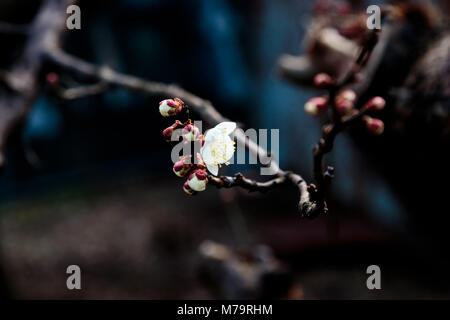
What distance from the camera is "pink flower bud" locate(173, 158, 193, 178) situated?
3.05 ft

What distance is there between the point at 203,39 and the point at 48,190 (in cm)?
375

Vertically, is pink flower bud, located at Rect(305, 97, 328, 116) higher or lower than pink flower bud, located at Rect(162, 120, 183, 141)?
higher

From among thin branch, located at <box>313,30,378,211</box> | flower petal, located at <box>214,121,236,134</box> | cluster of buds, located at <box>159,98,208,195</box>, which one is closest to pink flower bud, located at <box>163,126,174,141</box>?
cluster of buds, located at <box>159,98,208,195</box>

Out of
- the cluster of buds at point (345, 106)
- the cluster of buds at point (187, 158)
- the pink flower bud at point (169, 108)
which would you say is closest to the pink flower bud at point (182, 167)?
the cluster of buds at point (187, 158)

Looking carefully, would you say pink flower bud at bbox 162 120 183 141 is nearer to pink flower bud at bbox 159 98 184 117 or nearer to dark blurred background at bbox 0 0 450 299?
pink flower bud at bbox 159 98 184 117

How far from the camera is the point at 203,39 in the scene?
21.7ft

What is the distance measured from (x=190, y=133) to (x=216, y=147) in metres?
0.10

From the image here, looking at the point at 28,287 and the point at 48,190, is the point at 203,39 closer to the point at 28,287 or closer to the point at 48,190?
the point at 48,190

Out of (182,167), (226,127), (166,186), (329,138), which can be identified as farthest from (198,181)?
(166,186)

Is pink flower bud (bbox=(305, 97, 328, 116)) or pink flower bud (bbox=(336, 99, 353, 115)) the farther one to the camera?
pink flower bud (bbox=(305, 97, 328, 116))

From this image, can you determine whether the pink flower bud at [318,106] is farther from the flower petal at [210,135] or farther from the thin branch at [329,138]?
the flower petal at [210,135]
